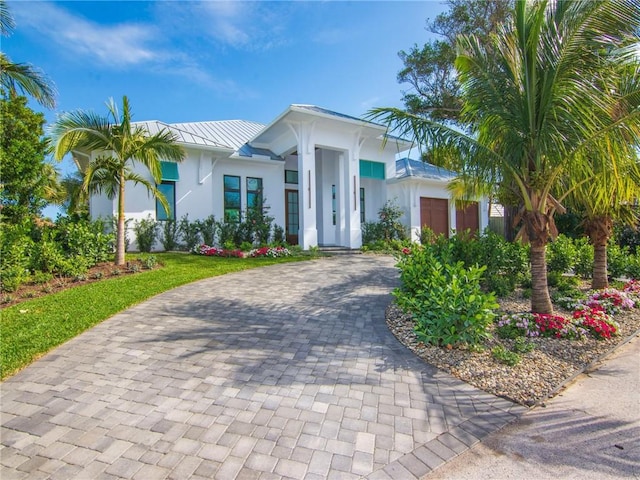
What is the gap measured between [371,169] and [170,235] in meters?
10.4

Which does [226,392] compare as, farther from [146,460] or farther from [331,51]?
[331,51]

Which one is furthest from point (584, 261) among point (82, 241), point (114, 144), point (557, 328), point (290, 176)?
point (82, 241)

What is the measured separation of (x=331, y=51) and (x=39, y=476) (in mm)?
10432

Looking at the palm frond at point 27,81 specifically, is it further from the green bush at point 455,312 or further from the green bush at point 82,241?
the green bush at point 455,312

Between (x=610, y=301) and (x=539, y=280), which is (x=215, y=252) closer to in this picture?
(x=539, y=280)

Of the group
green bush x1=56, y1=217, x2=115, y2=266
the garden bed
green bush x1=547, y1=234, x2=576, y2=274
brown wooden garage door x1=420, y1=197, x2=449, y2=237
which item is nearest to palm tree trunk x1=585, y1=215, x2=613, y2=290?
green bush x1=547, y1=234, x2=576, y2=274

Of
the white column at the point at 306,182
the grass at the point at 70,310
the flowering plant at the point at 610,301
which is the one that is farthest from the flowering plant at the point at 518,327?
the white column at the point at 306,182

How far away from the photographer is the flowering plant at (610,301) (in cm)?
608

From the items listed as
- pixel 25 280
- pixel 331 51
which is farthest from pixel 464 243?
pixel 25 280

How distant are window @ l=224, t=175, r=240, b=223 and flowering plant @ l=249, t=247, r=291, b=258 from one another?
3.15 meters

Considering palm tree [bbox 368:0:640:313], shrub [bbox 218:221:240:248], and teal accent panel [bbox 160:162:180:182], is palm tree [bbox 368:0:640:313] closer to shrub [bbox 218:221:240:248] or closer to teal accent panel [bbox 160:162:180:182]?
shrub [bbox 218:221:240:248]

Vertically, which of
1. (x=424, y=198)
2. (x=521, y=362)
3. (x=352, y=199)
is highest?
(x=424, y=198)

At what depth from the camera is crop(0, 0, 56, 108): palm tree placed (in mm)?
8891

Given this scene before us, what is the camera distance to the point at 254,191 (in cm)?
1530
